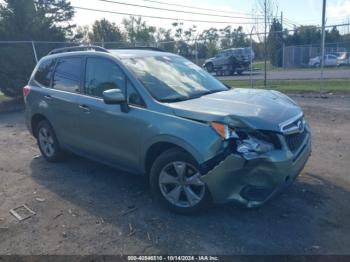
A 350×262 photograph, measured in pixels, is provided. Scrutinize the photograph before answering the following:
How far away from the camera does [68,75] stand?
203 inches

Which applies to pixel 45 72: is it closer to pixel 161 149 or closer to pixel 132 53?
pixel 132 53

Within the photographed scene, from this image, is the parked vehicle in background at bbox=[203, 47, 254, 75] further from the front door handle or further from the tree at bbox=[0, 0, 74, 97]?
the front door handle

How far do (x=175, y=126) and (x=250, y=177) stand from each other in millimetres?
942

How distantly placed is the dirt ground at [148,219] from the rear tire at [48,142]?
33 cm

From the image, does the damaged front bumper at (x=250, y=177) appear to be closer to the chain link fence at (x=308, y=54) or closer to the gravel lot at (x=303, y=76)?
the gravel lot at (x=303, y=76)

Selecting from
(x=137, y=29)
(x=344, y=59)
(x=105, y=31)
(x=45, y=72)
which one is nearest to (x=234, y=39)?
(x=344, y=59)

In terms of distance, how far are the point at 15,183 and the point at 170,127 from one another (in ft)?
9.63

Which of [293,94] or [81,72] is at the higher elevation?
[81,72]

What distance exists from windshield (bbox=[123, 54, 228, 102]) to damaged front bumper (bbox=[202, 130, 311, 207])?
1.10 metres

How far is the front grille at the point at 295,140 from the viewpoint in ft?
11.7

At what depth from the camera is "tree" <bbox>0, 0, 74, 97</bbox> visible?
12703 millimetres

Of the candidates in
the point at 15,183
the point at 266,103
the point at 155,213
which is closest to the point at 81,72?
the point at 15,183

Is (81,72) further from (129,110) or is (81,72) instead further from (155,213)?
(155,213)

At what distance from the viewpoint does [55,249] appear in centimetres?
328
